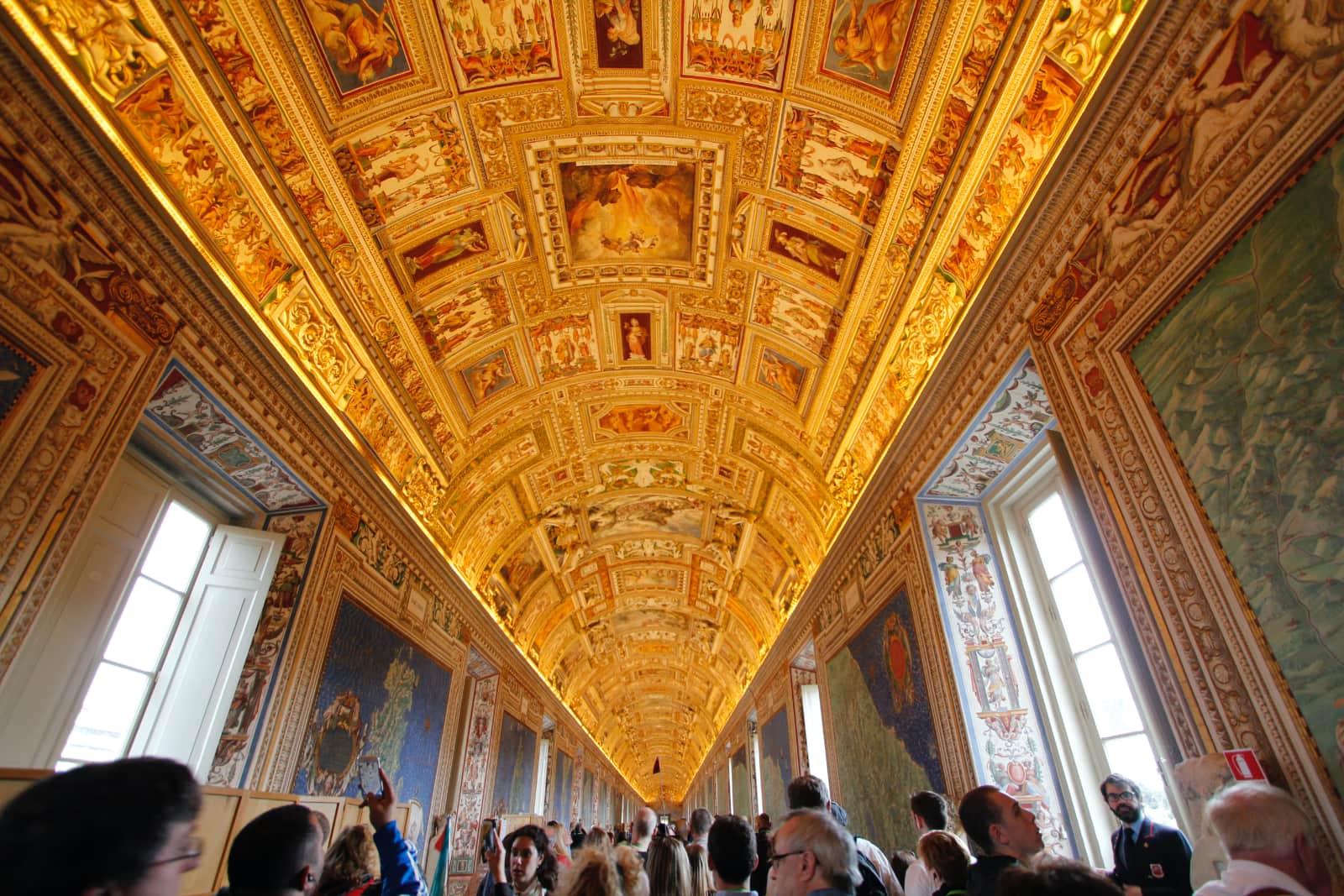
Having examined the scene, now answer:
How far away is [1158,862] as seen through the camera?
13.4 ft

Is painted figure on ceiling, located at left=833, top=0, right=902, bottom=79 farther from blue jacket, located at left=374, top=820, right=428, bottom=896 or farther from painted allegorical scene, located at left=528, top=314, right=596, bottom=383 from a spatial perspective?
blue jacket, located at left=374, top=820, right=428, bottom=896

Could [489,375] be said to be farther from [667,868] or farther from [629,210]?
[667,868]

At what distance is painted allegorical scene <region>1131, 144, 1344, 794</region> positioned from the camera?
3.30 metres

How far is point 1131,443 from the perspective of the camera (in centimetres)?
466

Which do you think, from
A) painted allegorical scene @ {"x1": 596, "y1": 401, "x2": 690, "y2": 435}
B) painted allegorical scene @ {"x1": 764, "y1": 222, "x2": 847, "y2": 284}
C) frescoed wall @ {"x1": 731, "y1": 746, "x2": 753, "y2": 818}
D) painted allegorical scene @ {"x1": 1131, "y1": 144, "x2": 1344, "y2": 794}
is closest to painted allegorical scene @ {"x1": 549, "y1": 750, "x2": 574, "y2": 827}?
frescoed wall @ {"x1": 731, "y1": 746, "x2": 753, "y2": 818}

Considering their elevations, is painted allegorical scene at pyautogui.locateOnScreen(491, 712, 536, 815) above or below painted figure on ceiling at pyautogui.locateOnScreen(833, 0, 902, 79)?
below

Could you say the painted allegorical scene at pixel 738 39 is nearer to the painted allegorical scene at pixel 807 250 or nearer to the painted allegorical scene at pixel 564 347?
the painted allegorical scene at pixel 807 250

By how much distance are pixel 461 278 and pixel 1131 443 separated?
8134 mm

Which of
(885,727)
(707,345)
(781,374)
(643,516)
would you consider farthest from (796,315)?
(643,516)

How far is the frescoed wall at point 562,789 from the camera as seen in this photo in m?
22.9

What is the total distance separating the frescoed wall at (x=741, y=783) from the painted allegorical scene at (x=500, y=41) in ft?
72.0

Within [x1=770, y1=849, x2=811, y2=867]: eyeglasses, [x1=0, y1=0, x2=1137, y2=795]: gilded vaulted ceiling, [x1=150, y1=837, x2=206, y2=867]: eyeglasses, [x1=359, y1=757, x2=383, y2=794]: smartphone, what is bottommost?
[x1=770, y1=849, x2=811, y2=867]: eyeglasses

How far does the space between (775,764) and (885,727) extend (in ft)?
33.1

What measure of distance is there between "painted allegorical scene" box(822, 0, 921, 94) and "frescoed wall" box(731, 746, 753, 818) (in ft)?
71.0
